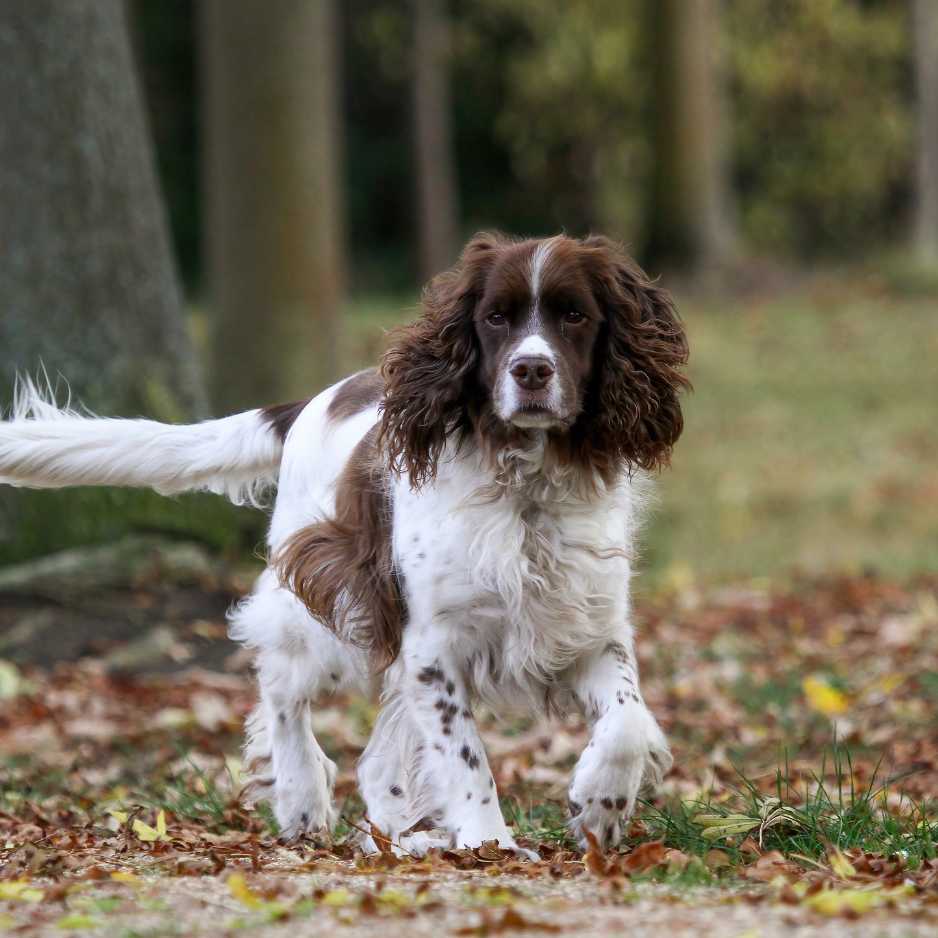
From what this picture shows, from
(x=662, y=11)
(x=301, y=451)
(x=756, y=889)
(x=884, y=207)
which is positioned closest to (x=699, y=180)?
(x=662, y=11)

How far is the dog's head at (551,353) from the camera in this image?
448cm

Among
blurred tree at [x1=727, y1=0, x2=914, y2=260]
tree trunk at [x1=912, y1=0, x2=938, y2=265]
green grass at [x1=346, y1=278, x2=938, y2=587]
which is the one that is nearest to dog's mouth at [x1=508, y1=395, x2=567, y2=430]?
green grass at [x1=346, y1=278, x2=938, y2=587]

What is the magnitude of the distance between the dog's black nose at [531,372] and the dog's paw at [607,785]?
2.97ft

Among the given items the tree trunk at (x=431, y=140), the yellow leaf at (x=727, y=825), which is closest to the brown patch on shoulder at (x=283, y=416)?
the yellow leaf at (x=727, y=825)

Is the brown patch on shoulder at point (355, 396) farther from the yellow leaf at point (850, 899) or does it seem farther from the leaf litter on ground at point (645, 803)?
the yellow leaf at point (850, 899)

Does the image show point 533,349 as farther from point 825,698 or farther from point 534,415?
point 825,698

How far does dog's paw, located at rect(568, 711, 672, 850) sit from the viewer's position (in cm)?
434

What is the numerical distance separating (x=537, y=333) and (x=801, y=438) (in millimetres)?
11715

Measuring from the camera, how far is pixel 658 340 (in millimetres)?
4703

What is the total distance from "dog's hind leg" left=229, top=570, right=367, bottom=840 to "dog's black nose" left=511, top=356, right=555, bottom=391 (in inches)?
44.4

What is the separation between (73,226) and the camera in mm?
8391

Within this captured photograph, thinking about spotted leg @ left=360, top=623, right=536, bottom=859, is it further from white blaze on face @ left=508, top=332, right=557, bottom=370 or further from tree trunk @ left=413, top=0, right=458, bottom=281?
tree trunk @ left=413, top=0, right=458, bottom=281

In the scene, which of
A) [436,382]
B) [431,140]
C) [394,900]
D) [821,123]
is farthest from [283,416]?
[821,123]

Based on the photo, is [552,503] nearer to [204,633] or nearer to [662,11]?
[204,633]
